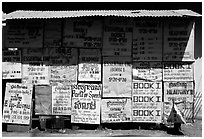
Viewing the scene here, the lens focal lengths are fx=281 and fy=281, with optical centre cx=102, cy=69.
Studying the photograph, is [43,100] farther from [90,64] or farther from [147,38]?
[147,38]

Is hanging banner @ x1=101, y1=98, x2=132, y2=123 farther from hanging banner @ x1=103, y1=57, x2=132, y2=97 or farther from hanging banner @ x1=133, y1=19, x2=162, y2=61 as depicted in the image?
hanging banner @ x1=133, y1=19, x2=162, y2=61

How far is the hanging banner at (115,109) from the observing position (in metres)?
7.39

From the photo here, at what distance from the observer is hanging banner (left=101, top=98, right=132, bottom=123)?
24.2ft

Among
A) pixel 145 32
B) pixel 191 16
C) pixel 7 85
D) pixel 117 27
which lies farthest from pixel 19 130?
pixel 191 16

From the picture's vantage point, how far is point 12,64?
7.45m

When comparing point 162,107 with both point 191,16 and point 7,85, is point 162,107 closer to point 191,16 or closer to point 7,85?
point 191,16

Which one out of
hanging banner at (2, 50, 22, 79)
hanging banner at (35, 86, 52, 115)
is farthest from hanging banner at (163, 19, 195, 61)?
hanging banner at (2, 50, 22, 79)

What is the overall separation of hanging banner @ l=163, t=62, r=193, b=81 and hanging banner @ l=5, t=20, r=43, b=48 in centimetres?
336

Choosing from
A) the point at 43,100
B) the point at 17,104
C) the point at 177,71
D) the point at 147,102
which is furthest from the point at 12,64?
the point at 177,71

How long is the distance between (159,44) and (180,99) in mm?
1577

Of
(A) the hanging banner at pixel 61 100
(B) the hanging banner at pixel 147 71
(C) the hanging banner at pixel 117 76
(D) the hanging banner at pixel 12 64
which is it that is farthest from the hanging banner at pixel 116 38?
(D) the hanging banner at pixel 12 64

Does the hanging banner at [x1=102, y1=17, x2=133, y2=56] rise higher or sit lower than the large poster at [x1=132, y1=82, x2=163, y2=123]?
higher

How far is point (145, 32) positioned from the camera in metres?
7.34

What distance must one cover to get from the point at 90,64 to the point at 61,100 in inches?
48.2
